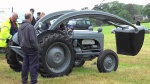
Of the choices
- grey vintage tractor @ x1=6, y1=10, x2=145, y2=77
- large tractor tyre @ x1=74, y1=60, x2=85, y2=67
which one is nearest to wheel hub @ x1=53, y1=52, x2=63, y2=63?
grey vintage tractor @ x1=6, y1=10, x2=145, y2=77

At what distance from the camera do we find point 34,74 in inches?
291

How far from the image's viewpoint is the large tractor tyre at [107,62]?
952 cm

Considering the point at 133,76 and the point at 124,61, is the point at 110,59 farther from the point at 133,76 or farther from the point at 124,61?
the point at 124,61

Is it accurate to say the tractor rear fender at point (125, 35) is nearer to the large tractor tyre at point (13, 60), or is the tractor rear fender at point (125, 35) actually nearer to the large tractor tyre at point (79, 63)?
the large tractor tyre at point (79, 63)

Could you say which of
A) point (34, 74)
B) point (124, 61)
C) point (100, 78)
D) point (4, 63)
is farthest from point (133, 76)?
point (4, 63)

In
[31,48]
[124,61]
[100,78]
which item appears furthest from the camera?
[124,61]

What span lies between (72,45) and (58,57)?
81 cm

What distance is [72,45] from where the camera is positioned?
30.9 ft

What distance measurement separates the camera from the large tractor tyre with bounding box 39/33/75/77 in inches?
326

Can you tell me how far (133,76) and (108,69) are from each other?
1006 millimetres

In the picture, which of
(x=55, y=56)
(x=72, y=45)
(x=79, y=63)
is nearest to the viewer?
(x=55, y=56)

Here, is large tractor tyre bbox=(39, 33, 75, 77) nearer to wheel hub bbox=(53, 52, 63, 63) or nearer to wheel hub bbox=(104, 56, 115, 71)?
wheel hub bbox=(53, 52, 63, 63)

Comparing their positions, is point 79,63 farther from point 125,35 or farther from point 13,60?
point 13,60

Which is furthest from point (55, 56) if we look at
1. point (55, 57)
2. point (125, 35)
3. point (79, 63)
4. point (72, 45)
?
point (125, 35)
